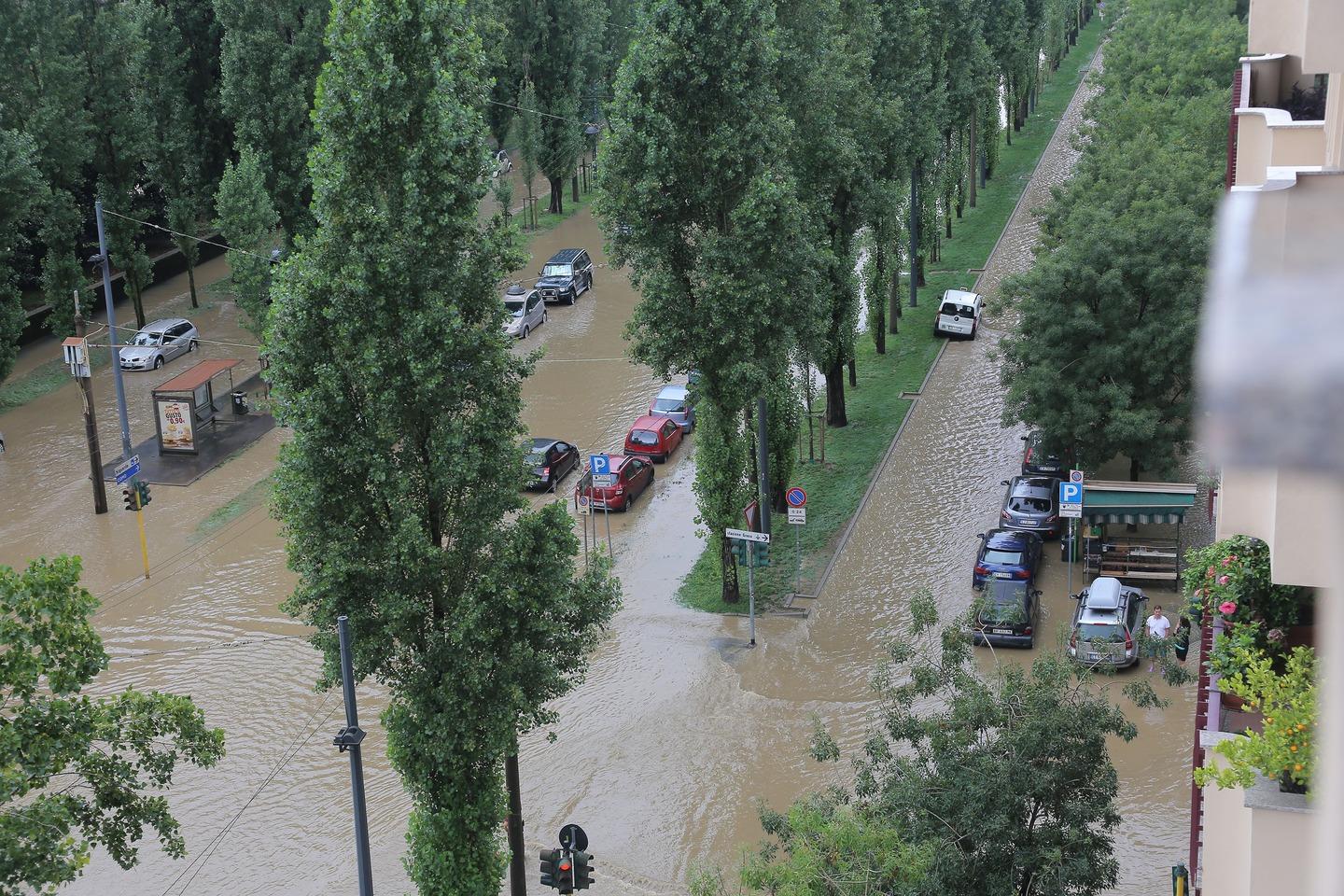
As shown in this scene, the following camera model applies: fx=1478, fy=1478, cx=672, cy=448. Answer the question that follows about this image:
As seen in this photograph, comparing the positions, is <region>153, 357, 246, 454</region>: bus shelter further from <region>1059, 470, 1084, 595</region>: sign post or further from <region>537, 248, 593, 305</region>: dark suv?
<region>1059, 470, 1084, 595</region>: sign post

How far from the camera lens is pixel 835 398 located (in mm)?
41188

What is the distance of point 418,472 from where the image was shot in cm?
1889

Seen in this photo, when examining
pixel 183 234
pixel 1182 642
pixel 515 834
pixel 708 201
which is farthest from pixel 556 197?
pixel 515 834

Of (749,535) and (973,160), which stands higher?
(973,160)

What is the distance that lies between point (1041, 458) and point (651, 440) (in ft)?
35.2

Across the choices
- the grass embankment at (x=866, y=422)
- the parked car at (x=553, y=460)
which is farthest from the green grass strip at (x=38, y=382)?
the grass embankment at (x=866, y=422)

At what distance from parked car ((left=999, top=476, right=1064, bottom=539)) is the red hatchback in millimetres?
9675

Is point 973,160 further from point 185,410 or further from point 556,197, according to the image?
point 185,410

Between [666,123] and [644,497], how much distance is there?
12.2 metres

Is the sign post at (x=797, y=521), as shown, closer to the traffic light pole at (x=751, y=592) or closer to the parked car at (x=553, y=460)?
the traffic light pole at (x=751, y=592)

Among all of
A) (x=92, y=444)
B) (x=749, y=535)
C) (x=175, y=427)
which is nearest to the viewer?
(x=749, y=535)

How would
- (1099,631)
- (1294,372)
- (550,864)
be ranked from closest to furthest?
(1294,372) → (550,864) → (1099,631)

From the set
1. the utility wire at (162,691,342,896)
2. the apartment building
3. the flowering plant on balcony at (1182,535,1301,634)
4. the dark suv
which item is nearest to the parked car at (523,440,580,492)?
the utility wire at (162,691,342,896)

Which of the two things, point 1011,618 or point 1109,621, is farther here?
point 1109,621
